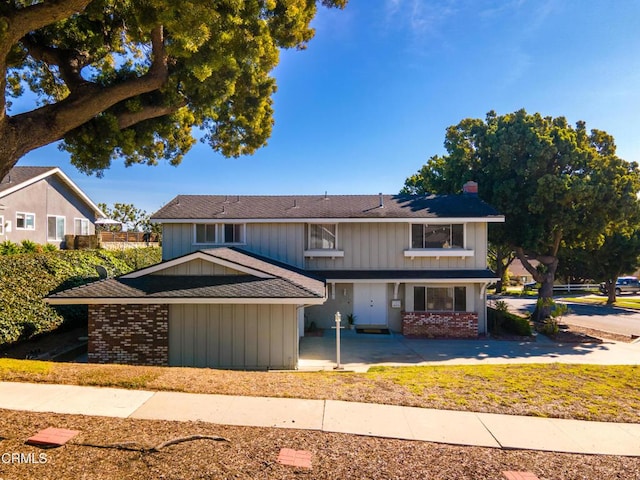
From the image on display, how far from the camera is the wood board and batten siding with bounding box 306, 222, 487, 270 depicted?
16.7m

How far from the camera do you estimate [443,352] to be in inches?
527

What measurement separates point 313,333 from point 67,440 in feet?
38.3

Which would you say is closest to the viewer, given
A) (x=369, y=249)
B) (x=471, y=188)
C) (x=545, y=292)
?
(x=369, y=249)

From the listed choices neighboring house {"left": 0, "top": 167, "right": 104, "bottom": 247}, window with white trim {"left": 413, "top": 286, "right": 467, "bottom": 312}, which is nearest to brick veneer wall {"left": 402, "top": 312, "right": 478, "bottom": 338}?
window with white trim {"left": 413, "top": 286, "right": 467, "bottom": 312}

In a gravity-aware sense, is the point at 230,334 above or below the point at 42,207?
below

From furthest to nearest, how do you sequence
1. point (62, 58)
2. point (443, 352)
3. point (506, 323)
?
point (506, 323) < point (443, 352) < point (62, 58)

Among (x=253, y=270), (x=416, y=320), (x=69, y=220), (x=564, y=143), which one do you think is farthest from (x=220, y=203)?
(x=564, y=143)

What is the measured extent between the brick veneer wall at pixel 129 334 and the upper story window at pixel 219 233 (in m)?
6.47

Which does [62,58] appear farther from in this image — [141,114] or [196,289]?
[196,289]

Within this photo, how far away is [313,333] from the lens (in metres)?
15.8

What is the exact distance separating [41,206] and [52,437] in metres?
23.4

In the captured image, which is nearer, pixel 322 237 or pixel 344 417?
pixel 344 417

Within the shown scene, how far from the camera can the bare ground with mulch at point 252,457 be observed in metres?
4.03

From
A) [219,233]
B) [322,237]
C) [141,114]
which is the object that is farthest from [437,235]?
[141,114]
